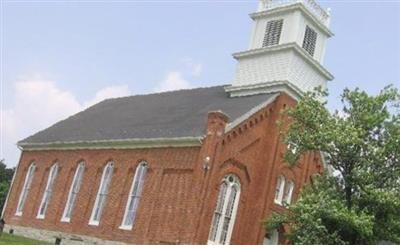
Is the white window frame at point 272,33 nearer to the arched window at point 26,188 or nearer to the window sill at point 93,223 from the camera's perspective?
the window sill at point 93,223

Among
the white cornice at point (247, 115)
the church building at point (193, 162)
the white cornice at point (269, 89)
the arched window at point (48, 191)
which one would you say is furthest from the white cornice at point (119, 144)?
the white cornice at point (269, 89)

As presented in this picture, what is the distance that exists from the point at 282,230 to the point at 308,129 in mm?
8427

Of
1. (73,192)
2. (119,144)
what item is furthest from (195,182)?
(73,192)

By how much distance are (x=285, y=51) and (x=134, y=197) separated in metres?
11.6

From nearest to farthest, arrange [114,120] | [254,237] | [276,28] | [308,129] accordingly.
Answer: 1. [308,129]
2. [254,237]
3. [276,28]
4. [114,120]

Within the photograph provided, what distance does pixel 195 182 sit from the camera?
102ft

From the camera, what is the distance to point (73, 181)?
4078cm

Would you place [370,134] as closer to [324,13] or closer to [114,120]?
[324,13]

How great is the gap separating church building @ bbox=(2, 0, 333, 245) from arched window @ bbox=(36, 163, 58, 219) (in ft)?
0.23

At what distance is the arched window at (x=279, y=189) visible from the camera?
1385 inches

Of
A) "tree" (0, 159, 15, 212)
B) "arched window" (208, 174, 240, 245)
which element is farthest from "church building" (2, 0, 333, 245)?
"tree" (0, 159, 15, 212)

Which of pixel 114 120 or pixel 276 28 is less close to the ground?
pixel 276 28

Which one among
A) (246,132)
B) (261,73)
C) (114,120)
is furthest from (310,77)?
(114,120)

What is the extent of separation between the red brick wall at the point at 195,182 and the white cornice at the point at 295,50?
2.97 meters
